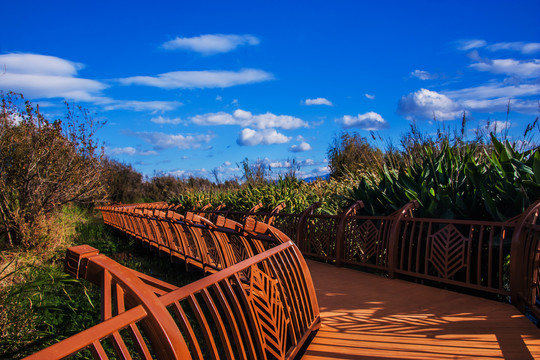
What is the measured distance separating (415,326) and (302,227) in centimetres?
402

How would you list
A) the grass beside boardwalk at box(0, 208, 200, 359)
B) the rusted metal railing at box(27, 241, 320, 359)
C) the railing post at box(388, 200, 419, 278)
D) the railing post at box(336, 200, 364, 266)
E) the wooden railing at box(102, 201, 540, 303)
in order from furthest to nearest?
the railing post at box(336, 200, 364, 266) → the railing post at box(388, 200, 419, 278) → the wooden railing at box(102, 201, 540, 303) → the grass beside boardwalk at box(0, 208, 200, 359) → the rusted metal railing at box(27, 241, 320, 359)

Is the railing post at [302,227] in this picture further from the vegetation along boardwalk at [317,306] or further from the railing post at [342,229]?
the vegetation along boardwalk at [317,306]

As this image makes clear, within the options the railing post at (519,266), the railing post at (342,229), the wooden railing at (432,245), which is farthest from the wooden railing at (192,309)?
the railing post at (342,229)

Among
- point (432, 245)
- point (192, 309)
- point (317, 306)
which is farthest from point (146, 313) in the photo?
point (432, 245)

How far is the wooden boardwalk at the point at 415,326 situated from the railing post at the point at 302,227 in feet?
7.88

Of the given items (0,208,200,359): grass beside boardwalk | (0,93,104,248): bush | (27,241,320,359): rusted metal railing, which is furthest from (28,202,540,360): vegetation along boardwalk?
(0,93,104,248): bush

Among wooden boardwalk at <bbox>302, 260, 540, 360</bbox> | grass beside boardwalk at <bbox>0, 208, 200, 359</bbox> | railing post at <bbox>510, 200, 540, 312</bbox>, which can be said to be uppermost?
railing post at <bbox>510, 200, 540, 312</bbox>

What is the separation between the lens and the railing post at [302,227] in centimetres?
724

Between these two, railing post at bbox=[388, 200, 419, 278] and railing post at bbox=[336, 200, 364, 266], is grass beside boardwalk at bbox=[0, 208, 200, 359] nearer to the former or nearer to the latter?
railing post at bbox=[336, 200, 364, 266]

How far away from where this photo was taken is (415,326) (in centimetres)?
344

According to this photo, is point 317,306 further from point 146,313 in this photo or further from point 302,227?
point 302,227

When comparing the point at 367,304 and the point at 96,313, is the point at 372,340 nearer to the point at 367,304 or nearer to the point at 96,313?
the point at 367,304

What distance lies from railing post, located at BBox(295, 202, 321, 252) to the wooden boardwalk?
240 cm

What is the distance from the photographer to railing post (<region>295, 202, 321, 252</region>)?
23.8 feet
